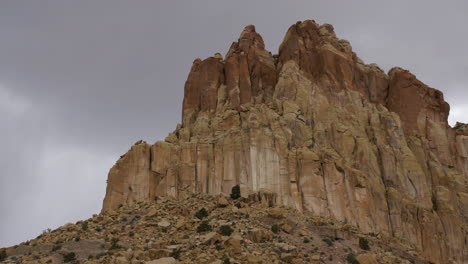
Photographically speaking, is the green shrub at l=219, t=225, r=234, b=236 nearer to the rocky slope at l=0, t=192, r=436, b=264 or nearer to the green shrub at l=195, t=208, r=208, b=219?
the rocky slope at l=0, t=192, r=436, b=264

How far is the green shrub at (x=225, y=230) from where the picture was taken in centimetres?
5884

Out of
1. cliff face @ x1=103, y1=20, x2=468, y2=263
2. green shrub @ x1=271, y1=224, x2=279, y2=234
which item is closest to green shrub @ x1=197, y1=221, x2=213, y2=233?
green shrub @ x1=271, y1=224, x2=279, y2=234

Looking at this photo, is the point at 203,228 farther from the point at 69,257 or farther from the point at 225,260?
the point at 69,257

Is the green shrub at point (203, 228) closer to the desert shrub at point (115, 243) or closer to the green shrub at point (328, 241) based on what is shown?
the desert shrub at point (115, 243)

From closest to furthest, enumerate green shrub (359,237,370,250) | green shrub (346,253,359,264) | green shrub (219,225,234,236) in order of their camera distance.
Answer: green shrub (346,253,359,264) < green shrub (219,225,234,236) < green shrub (359,237,370,250)

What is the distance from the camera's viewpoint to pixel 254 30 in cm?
9244

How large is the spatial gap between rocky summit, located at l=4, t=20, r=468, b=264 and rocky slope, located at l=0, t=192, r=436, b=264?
0.18m

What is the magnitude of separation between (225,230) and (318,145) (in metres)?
23.0

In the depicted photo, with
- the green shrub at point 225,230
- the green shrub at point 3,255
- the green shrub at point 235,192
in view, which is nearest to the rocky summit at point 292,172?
the green shrub at point 225,230

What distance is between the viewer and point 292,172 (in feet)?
238

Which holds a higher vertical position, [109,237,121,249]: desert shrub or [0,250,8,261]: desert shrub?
[109,237,121,249]: desert shrub

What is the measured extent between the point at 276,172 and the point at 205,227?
1416 cm

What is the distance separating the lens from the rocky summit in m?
60.5

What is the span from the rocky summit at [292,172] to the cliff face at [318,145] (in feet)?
0.57
